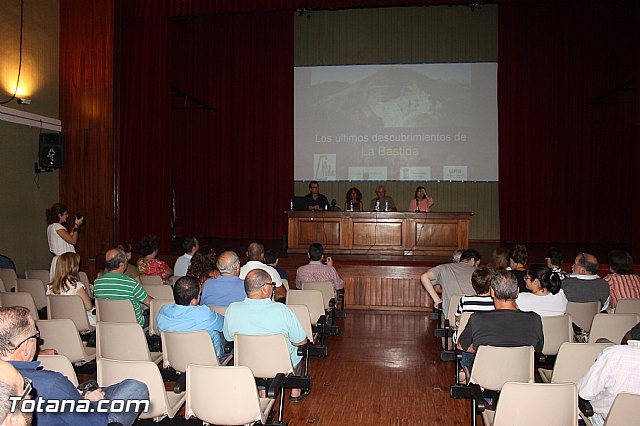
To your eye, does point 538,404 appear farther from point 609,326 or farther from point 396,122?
point 396,122

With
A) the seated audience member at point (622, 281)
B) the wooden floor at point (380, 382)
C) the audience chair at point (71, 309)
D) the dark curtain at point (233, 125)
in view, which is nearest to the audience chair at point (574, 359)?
the wooden floor at point (380, 382)

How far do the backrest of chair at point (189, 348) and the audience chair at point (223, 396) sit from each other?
57 centimetres

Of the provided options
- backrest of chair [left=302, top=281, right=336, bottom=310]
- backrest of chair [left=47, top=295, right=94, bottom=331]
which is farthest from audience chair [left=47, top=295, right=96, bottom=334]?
backrest of chair [left=302, top=281, right=336, bottom=310]

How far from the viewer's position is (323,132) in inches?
513

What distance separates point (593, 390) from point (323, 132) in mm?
10699

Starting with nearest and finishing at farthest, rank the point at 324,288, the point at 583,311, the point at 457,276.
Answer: the point at 583,311
the point at 457,276
the point at 324,288

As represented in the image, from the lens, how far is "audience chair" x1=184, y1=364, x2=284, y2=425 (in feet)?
9.05

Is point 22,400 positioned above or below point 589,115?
below

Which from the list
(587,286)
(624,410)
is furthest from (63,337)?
(587,286)

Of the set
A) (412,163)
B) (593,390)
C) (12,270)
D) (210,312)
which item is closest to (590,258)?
(593,390)

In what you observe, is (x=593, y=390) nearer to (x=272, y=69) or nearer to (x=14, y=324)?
(x=14, y=324)

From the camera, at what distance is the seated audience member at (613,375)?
265cm

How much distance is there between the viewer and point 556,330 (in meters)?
4.04

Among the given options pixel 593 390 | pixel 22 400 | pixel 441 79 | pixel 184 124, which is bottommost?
pixel 593 390
